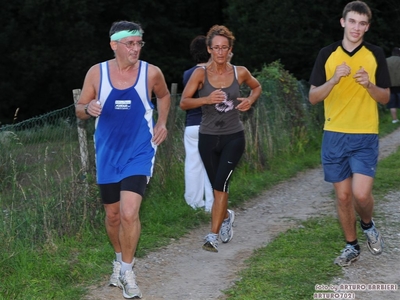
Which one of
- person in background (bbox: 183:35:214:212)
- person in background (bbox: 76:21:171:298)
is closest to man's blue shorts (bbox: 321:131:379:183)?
person in background (bbox: 76:21:171:298)

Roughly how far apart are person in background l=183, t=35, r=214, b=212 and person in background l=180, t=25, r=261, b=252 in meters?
1.37

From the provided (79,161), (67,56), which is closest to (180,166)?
(79,161)

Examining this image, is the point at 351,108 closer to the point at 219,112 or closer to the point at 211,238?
the point at 219,112

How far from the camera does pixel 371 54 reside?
611 cm

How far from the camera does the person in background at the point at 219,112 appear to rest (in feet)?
22.7

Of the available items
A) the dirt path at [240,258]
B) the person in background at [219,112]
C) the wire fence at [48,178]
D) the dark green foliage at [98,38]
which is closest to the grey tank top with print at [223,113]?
the person in background at [219,112]

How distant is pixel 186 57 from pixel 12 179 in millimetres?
32834

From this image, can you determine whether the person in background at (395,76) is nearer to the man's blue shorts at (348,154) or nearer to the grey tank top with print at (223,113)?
the grey tank top with print at (223,113)

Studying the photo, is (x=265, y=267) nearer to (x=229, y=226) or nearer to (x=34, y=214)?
(x=229, y=226)

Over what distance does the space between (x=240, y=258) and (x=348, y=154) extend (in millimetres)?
1387

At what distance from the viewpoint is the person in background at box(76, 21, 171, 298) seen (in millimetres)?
5629

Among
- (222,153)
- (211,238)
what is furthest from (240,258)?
(222,153)

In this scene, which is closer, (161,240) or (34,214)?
(34,214)

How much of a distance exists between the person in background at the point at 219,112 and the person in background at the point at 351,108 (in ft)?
3.04
